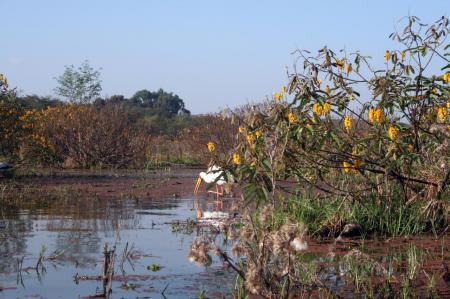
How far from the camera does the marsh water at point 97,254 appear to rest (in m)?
6.36

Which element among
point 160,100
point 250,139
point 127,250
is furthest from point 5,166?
point 160,100

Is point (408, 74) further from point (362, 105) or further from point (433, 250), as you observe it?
point (433, 250)

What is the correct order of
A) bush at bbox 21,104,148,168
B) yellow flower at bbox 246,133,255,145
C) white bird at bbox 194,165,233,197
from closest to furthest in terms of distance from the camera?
white bird at bbox 194,165,233,197 < yellow flower at bbox 246,133,255,145 < bush at bbox 21,104,148,168

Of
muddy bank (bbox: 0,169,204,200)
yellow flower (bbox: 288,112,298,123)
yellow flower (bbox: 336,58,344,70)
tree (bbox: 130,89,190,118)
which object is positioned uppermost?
tree (bbox: 130,89,190,118)

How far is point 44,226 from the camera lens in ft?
33.4

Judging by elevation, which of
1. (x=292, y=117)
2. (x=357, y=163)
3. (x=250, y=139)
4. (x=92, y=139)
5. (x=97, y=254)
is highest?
(x=92, y=139)

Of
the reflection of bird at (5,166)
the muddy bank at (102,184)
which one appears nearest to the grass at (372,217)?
the muddy bank at (102,184)

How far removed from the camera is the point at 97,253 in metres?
8.05

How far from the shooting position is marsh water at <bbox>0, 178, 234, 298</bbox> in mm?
6355

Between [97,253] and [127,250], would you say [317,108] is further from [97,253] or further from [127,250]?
[97,253]

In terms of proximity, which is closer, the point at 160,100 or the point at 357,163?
the point at 357,163

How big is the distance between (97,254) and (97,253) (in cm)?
6

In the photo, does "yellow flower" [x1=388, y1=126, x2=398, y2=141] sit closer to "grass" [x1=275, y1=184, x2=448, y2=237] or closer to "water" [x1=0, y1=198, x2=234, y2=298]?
"grass" [x1=275, y1=184, x2=448, y2=237]

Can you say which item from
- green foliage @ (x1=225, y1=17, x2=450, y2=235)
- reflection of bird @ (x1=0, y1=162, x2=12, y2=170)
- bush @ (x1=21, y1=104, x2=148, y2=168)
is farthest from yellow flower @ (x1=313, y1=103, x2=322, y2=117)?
bush @ (x1=21, y1=104, x2=148, y2=168)
